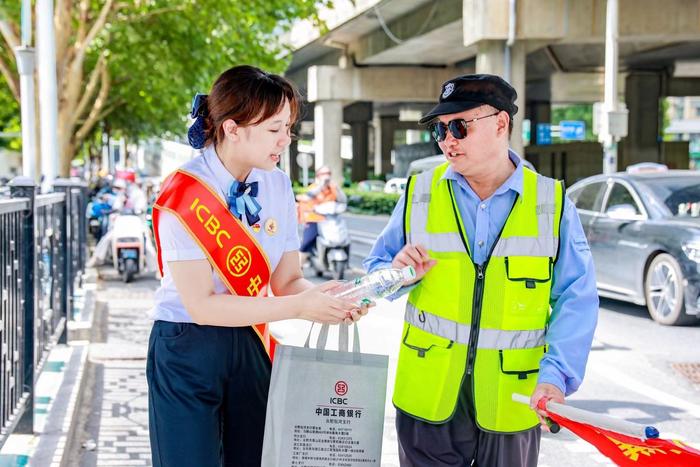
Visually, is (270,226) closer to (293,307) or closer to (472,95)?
(293,307)

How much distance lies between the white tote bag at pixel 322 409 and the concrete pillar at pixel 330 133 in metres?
45.1

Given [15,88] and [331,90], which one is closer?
[15,88]

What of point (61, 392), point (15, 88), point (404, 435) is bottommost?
point (61, 392)

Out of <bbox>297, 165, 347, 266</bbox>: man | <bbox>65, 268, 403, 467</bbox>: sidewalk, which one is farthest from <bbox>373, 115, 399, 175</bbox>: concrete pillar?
<bbox>65, 268, 403, 467</bbox>: sidewalk

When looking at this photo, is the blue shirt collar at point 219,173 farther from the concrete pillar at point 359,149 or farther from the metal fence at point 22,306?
the concrete pillar at point 359,149

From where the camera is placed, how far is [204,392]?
3109mm

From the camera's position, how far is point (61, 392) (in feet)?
22.3

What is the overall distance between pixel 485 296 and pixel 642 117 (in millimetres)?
48650

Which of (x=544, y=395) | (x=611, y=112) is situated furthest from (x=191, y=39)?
(x=544, y=395)

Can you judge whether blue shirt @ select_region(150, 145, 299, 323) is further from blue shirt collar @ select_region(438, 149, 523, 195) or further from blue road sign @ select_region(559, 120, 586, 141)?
blue road sign @ select_region(559, 120, 586, 141)

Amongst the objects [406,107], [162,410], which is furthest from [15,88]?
[406,107]

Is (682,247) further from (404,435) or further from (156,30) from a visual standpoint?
(156,30)

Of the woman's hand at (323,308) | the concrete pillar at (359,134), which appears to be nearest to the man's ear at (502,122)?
the woman's hand at (323,308)

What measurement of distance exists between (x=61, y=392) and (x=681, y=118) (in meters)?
129
